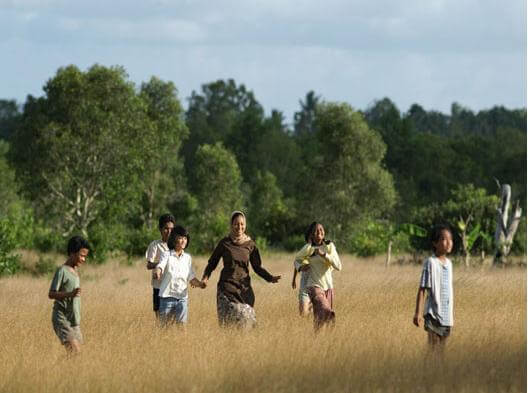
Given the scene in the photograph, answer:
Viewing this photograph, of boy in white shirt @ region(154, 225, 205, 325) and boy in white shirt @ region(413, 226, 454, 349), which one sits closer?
boy in white shirt @ region(413, 226, 454, 349)

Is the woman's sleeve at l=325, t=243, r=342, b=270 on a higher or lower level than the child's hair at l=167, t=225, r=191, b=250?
lower

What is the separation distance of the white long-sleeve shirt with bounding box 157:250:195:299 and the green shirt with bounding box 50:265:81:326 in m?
2.28

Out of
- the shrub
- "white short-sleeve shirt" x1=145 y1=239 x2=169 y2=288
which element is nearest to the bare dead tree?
the shrub

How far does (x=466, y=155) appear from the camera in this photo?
101000 millimetres

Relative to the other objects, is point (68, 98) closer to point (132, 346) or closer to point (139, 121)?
point (139, 121)

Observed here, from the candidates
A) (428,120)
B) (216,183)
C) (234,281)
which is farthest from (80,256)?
(428,120)

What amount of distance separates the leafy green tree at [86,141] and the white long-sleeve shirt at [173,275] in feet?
128

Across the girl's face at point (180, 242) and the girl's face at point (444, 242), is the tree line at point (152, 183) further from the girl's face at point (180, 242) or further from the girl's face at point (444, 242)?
the girl's face at point (444, 242)

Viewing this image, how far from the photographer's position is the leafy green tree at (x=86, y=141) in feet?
172

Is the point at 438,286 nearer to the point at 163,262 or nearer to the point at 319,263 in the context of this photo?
the point at 319,263

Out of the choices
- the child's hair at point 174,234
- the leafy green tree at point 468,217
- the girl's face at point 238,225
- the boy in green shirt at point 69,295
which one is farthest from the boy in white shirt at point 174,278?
the leafy green tree at point 468,217

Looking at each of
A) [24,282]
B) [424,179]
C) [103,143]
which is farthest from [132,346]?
[424,179]

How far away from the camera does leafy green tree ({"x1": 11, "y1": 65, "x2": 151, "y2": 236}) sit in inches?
2066

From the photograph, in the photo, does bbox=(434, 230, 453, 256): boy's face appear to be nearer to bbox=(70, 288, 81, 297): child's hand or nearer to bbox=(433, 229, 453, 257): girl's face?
bbox=(433, 229, 453, 257): girl's face
